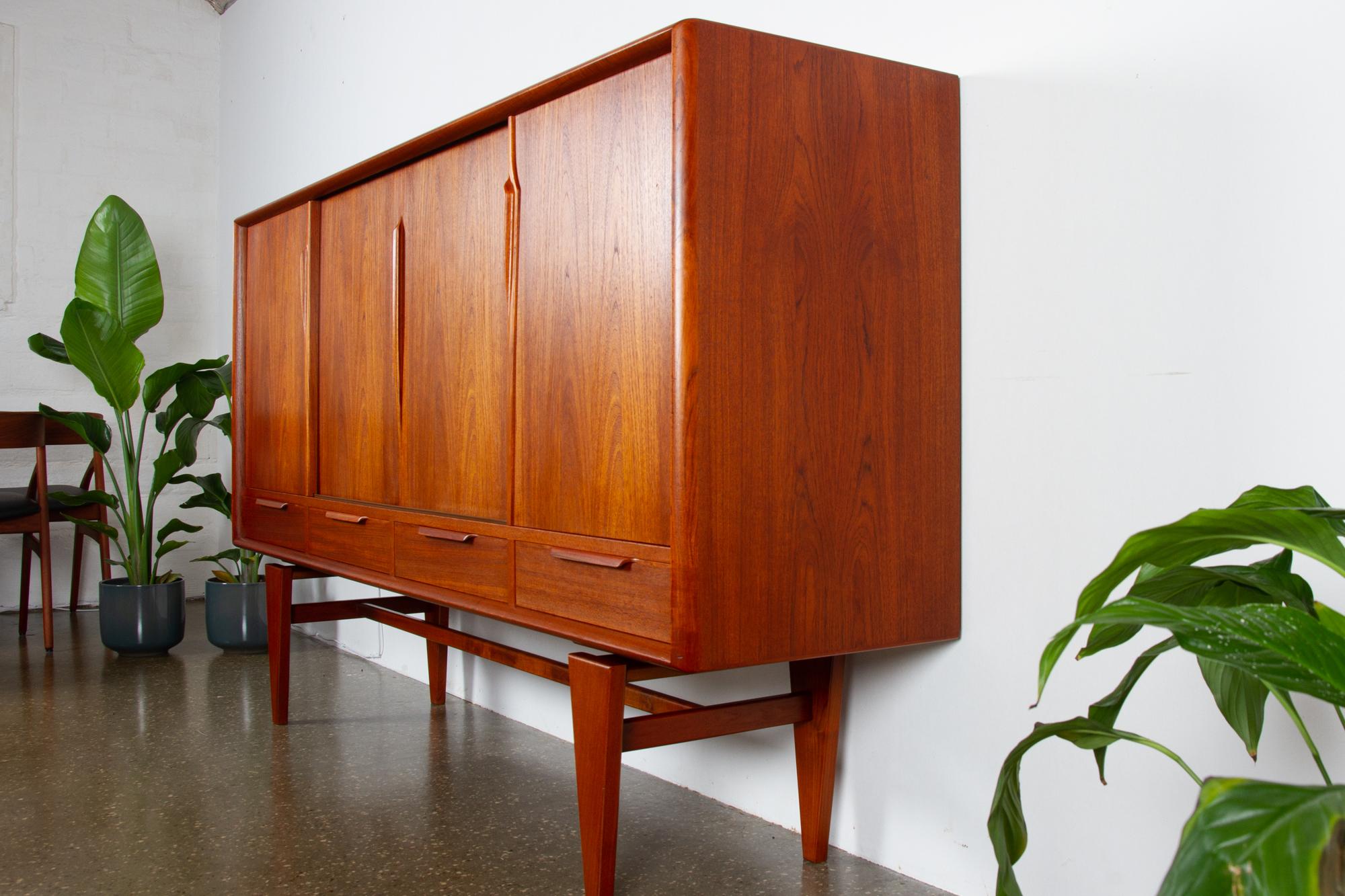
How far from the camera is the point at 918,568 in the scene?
191 centimetres

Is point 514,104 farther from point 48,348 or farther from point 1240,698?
point 48,348

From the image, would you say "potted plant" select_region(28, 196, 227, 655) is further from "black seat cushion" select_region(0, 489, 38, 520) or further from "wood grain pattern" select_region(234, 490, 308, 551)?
"wood grain pattern" select_region(234, 490, 308, 551)

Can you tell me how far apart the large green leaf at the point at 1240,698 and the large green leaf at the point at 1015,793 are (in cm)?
17

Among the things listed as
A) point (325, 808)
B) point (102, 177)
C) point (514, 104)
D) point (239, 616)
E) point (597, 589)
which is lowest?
point (325, 808)

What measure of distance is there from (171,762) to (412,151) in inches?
64.9

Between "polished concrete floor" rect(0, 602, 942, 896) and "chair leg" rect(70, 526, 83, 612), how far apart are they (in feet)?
4.86

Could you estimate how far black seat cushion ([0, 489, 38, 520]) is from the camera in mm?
4281

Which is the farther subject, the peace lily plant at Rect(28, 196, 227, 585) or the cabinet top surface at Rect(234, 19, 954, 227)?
the peace lily plant at Rect(28, 196, 227, 585)

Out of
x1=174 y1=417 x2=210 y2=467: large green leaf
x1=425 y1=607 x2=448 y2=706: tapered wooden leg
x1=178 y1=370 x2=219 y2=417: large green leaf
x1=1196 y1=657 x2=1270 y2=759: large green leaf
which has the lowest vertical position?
x1=425 y1=607 x2=448 y2=706: tapered wooden leg

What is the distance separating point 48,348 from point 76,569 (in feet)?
3.65

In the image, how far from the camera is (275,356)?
10.8 feet

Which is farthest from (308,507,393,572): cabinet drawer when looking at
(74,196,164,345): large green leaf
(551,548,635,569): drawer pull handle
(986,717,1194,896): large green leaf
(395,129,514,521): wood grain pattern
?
(74,196,164,345): large green leaf

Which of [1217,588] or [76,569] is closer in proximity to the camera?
[1217,588]

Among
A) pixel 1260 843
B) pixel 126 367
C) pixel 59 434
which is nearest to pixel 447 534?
pixel 1260 843
